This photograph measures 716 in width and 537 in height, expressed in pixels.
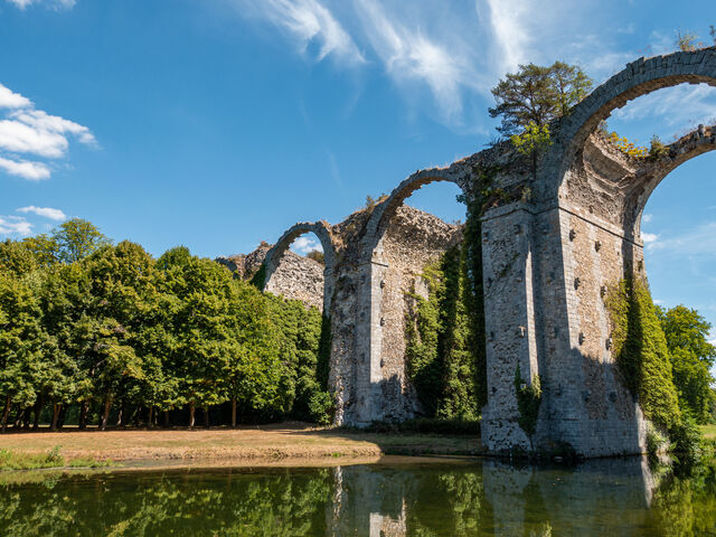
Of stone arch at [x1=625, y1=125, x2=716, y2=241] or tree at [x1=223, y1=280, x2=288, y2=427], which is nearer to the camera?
stone arch at [x1=625, y1=125, x2=716, y2=241]

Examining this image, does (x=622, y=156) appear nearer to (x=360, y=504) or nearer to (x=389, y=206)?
(x=389, y=206)

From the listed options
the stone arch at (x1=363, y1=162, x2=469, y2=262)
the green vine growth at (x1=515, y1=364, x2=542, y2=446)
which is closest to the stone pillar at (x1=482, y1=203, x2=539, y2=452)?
the green vine growth at (x1=515, y1=364, x2=542, y2=446)

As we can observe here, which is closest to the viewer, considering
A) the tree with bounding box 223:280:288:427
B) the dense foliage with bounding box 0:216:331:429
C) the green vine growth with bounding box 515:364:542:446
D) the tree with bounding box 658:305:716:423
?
the green vine growth with bounding box 515:364:542:446

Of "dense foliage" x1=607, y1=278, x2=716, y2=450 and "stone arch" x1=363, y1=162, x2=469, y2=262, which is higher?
"stone arch" x1=363, y1=162, x2=469, y2=262

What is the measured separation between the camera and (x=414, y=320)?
950 inches

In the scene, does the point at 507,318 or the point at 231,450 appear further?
the point at 507,318

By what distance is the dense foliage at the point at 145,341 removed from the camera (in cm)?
1862

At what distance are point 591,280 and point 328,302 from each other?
41.8 feet

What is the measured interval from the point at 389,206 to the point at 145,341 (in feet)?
39.8

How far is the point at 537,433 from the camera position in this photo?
13.7 metres

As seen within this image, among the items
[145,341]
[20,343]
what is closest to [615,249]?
[145,341]

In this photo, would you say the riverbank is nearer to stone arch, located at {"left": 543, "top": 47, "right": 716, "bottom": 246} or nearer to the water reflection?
the water reflection

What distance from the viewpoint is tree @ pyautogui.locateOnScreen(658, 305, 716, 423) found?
98.5 feet

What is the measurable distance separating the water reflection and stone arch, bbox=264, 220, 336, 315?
15.1 m
